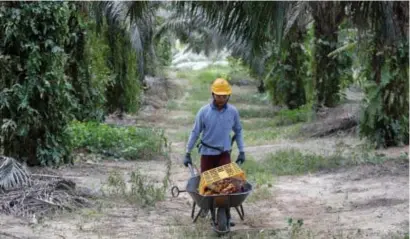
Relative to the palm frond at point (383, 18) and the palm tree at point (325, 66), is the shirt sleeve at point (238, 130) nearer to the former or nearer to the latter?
the palm frond at point (383, 18)

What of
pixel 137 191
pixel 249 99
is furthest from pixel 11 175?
pixel 249 99

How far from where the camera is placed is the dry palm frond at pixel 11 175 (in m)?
8.74

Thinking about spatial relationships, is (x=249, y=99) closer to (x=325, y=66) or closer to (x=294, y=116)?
(x=294, y=116)

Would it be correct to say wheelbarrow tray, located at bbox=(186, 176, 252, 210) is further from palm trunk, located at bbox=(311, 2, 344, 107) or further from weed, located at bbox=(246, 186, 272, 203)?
palm trunk, located at bbox=(311, 2, 344, 107)

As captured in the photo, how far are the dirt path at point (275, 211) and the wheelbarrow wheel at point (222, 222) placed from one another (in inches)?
6.8

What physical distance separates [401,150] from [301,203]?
4.41 metres

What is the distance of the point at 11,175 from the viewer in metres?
8.88

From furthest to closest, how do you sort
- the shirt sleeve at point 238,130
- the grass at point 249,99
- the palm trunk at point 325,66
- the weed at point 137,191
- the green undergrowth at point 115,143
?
1. the grass at point 249,99
2. the palm trunk at point 325,66
3. the green undergrowth at point 115,143
4. the weed at point 137,191
5. the shirt sleeve at point 238,130

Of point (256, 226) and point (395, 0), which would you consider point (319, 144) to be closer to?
point (395, 0)

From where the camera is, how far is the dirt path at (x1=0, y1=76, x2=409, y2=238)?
25.0 feet

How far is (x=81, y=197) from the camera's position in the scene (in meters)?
9.09

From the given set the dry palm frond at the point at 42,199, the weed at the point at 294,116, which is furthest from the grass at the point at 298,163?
the weed at the point at 294,116

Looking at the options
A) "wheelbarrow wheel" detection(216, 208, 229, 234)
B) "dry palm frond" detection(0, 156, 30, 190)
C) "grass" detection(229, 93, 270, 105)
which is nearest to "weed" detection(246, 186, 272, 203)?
"wheelbarrow wheel" detection(216, 208, 229, 234)

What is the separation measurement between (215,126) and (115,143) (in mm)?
6695
